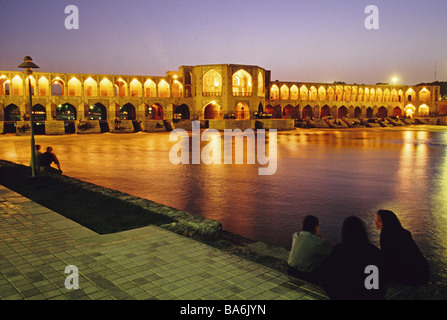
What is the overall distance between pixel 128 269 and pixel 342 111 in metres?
57.5

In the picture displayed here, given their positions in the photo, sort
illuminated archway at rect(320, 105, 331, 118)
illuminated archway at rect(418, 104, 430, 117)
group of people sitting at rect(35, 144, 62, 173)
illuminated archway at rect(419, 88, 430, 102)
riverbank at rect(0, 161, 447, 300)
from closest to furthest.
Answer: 1. riverbank at rect(0, 161, 447, 300)
2. group of people sitting at rect(35, 144, 62, 173)
3. illuminated archway at rect(320, 105, 331, 118)
4. illuminated archway at rect(419, 88, 430, 102)
5. illuminated archway at rect(418, 104, 430, 117)

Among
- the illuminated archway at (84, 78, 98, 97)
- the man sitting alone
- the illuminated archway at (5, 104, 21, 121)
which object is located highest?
the illuminated archway at (84, 78, 98, 97)

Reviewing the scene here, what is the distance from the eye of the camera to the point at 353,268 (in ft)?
9.31

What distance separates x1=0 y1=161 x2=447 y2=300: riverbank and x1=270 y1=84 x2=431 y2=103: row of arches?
146 feet

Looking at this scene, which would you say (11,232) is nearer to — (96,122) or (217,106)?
(96,122)

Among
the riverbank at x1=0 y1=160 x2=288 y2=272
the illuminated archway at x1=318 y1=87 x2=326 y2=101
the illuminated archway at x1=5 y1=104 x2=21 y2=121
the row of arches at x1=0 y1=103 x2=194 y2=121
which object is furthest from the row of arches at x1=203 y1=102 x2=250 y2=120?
the riverbank at x1=0 y1=160 x2=288 y2=272

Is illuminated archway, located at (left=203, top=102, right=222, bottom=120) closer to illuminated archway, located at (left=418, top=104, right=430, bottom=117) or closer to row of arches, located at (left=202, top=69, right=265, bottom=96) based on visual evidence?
row of arches, located at (left=202, top=69, right=265, bottom=96)

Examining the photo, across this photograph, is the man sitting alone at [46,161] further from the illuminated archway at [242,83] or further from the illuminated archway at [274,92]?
the illuminated archway at [274,92]

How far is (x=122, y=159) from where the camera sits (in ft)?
46.6

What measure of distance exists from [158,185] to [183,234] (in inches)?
171

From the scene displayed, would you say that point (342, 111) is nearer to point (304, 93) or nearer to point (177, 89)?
point (304, 93)

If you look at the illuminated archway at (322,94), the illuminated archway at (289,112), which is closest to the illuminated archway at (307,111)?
the illuminated archway at (322,94)

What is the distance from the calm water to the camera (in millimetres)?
5758
